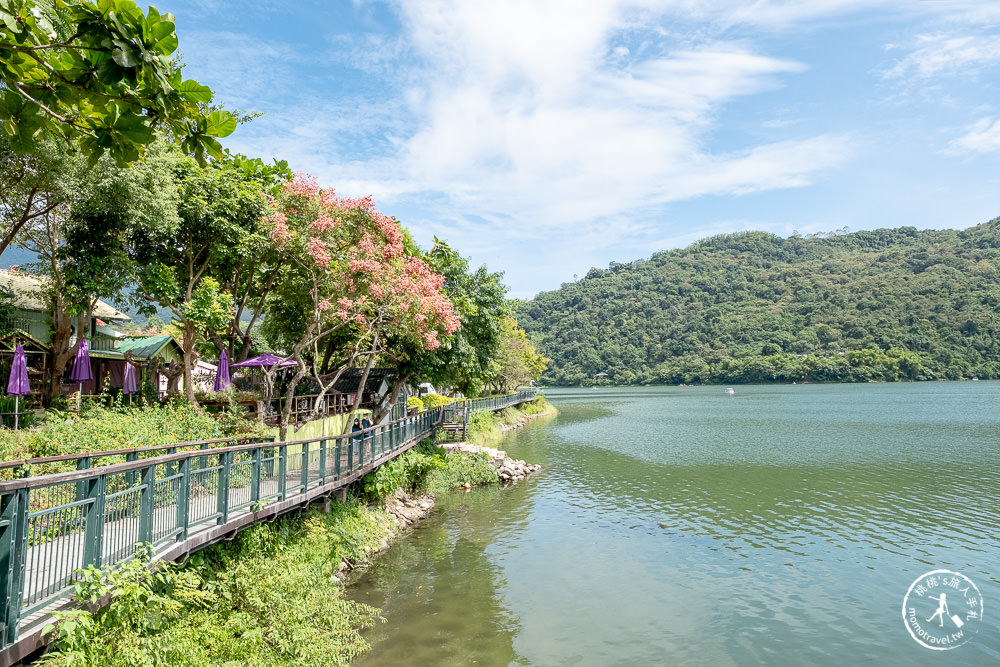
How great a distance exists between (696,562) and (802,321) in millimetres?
139736

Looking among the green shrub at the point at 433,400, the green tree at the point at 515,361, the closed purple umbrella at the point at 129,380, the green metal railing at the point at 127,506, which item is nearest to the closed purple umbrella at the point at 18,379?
the closed purple umbrella at the point at 129,380

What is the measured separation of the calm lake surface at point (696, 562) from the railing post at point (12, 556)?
5.65 m

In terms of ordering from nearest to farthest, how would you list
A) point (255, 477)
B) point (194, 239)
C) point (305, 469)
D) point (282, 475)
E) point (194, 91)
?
1. point (194, 91)
2. point (255, 477)
3. point (282, 475)
4. point (305, 469)
5. point (194, 239)

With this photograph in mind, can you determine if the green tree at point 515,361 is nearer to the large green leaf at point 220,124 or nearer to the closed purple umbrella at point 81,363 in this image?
the closed purple umbrella at point 81,363

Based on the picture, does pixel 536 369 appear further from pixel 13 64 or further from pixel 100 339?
pixel 13 64

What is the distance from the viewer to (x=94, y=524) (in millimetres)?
6027

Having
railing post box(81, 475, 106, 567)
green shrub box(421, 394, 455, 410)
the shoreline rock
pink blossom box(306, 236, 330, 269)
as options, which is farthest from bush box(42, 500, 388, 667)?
green shrub box(421, 394, 455, 410)

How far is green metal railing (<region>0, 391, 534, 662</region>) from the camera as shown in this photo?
197 inches

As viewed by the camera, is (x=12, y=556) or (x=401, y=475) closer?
(x=12, y=556)

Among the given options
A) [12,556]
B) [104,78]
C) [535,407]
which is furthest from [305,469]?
[535,407]

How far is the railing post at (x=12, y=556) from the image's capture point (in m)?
4.86

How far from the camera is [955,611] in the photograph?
12.2 metres

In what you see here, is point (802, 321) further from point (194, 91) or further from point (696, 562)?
point (194, 91)

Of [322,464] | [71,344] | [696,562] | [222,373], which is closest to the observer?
[322,464]
